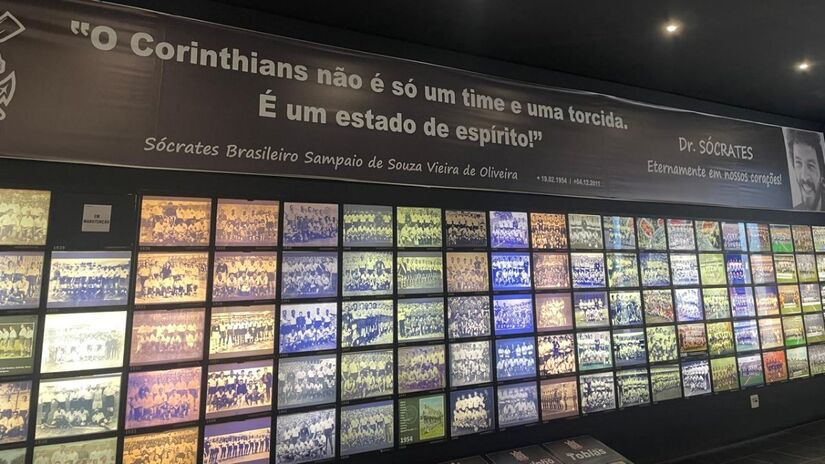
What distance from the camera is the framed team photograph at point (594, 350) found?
3.03 m

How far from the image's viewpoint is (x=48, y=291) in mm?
2031

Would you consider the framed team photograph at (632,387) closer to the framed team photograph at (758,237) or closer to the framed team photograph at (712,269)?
the framed team photograph at (712,269)

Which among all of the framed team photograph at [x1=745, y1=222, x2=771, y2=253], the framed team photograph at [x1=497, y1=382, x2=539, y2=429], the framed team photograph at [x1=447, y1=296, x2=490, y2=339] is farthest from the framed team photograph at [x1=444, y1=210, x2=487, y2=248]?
the framed team photograph at [x1=745, y1=222, x2=771, y2=253]

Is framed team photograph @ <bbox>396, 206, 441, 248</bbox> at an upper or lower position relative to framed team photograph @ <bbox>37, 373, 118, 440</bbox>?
upper

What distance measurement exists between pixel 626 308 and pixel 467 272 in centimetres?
136

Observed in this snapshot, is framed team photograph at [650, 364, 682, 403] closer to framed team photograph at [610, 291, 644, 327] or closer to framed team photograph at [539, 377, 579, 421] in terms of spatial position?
framed team photograph at [610, 291, 644, 327]

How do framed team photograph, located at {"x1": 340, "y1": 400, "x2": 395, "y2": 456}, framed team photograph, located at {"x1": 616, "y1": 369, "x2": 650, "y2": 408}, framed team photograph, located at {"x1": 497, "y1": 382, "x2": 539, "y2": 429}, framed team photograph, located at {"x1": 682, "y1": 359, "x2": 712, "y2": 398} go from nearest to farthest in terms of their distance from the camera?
framed team photograph, located at {"x1": 340, "y1": 400, "x2": 395, "y2": 456}
framed team photograph, located at {"x1": 497, "y1": 382, "x2": 539, "y2": 429}
framed team photograph, located at {"x1": 616, "y1": 369, "x2": 650, "y2": 408}
framed team photograph, located at {"x1": 682, "y1": 359, "x2": 712, "y2": 398}

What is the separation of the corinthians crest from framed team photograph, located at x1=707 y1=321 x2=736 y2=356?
4.81 meters

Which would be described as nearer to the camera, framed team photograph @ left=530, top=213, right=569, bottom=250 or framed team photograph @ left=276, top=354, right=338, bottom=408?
framed team photograph @ left=276, top=354, right=338, bottom=408

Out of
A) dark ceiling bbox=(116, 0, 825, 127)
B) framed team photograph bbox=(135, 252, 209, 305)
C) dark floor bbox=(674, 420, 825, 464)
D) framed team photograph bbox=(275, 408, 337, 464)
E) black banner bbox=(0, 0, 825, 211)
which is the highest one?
Result: dark ceiling bbox=(116, 0, 825, 127)

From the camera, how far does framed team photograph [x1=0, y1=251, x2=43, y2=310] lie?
6.48 feet

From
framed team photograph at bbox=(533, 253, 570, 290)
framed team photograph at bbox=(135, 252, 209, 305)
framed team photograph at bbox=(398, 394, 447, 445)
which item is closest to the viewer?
framed team photograph at bbox=(135, 252, 209, 305)

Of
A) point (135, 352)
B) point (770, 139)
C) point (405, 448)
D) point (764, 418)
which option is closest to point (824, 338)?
point (764, 418)

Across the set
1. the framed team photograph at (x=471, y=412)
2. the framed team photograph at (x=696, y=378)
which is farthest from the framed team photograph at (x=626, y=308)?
the framed team photograph at (x=471, y=412)
